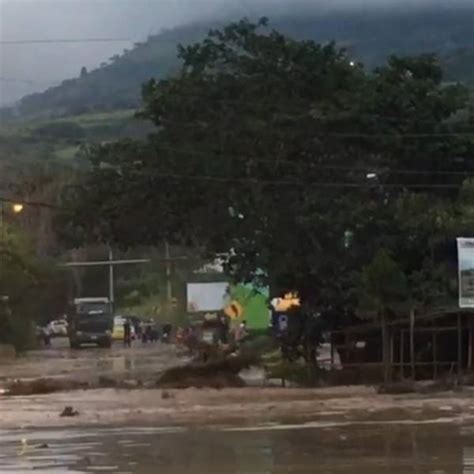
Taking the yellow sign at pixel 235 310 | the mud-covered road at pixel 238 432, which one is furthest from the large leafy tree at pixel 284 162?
the yellow sign at pixel 235 310

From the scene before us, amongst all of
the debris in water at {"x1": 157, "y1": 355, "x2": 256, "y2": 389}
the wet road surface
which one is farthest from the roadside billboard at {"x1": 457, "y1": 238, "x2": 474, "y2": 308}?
the wet road surface

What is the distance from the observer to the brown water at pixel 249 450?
17625 mm

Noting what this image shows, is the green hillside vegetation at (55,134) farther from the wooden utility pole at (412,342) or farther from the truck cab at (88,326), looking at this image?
the wooden utility pole at (412,342)

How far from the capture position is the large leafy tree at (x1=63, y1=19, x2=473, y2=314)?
129ft

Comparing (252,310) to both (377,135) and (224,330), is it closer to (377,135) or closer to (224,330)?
(224,330)

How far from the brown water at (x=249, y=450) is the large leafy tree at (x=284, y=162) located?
15.1 meters

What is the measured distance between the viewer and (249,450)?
66.1ft

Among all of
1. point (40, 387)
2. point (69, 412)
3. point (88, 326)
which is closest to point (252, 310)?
point (88, 326)

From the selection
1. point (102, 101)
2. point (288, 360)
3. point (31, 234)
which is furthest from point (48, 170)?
point (102, 101)

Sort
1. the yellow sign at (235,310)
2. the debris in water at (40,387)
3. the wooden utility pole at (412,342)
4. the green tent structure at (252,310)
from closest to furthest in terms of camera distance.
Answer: the wooden utility pole at (412,342) → the debris in water at (40,387) → the yellow sign at (235,310) → the green tent structure at (252,310)

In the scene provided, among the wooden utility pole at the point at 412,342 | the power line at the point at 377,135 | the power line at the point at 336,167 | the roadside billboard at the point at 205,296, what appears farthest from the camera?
the roadside billboard at the point at 205,296

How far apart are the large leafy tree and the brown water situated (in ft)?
49.5

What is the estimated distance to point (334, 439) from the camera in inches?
864

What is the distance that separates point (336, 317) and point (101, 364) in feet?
58.7
